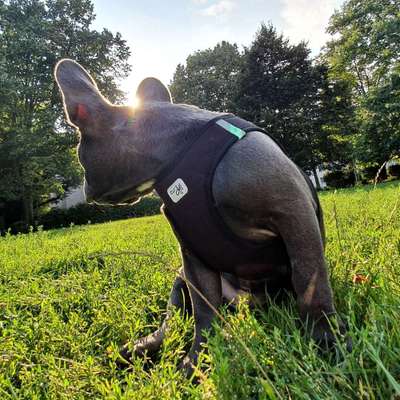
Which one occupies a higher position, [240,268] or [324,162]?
[240,268]

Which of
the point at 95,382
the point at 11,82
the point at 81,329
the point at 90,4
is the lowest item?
the point at 81,329

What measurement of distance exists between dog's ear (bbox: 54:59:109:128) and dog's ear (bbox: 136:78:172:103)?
22 cm

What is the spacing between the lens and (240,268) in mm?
1478

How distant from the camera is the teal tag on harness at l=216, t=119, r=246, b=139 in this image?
4.54ft

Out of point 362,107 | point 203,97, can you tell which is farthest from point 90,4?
point 362,107

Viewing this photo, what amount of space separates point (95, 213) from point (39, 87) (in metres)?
7.54

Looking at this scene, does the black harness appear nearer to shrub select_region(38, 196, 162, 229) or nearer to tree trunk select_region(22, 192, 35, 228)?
shrub select_region(38, 196, 162, 229)

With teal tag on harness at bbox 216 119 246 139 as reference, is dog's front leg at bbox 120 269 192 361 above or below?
below

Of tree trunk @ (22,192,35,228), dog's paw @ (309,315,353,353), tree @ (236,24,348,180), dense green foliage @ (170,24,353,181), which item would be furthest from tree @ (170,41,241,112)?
dog's paw @ (309,315,353,353)

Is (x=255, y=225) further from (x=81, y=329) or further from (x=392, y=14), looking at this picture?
(x=392, y=14)

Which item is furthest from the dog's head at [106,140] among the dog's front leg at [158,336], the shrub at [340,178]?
the shrub at [340,178]

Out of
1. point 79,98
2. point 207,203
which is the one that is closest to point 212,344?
point 207,203

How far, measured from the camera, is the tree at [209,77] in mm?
31370

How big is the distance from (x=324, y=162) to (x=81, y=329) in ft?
93.2
